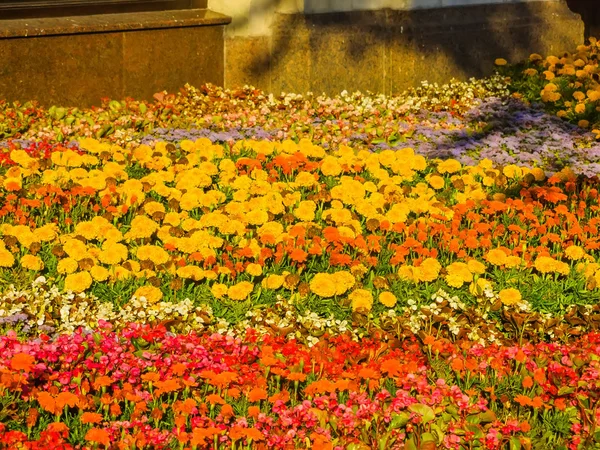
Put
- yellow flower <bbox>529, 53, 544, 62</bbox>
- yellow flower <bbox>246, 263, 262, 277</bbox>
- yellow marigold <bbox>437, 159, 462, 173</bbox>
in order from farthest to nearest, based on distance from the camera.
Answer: yellow flower <bbox>529, 53, 544, 62</bbox> → yellow marigold <bbox>437, 159, 462, 173</bbox> → yellow flower <bbox>246, 263, 262, 277</bbox>

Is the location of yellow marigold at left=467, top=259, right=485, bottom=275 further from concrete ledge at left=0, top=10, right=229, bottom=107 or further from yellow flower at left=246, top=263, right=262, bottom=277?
concrete ledge at left=0, top=10, right=229, bottom=107

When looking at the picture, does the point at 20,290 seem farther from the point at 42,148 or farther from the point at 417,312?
the point at 42,148

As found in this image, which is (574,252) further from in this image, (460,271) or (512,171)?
(512,171)

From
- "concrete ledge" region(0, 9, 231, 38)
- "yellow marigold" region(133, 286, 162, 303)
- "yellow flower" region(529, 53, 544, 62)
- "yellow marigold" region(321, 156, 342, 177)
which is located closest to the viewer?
"yellow marigold" region(133, 286, 162, 303)

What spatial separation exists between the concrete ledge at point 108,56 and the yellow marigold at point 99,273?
4027 mm

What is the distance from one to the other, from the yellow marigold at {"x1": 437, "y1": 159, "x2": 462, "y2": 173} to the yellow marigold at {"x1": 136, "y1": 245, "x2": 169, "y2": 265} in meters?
2.60

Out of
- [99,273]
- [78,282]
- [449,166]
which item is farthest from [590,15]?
[78,282]

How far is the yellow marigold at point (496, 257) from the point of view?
6055mm

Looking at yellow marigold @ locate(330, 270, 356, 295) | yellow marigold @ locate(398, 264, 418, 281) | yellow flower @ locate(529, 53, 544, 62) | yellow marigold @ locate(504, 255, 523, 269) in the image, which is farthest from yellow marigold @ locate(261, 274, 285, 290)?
yellow flower @ locate(529, 53, 544, 62)

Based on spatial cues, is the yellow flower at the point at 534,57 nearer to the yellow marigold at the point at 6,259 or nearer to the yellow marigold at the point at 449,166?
Result: the yellow marigold at the point at 449,166

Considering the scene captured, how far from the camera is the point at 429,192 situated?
7.30 metres

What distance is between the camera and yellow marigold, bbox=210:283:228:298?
5.62m

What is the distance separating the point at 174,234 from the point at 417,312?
4.85ft

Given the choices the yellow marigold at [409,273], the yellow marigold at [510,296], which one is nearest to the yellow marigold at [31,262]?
the yellow marigold at [409,273]
